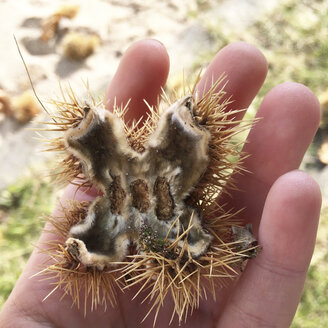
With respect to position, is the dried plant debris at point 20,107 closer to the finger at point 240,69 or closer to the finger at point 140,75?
the finger at point 140,75

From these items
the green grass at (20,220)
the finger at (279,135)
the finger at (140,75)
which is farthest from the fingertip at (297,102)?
the green grass at (20,220)

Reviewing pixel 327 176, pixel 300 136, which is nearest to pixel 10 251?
pixel 300 136

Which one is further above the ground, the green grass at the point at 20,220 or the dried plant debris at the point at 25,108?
the dried plant debris at the point at 25,108

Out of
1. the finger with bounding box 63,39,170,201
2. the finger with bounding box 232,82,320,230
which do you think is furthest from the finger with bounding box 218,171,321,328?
the finger with bounding box 63,39,170,201

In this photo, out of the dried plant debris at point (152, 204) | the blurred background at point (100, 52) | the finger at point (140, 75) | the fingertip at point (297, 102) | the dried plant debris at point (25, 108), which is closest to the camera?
the dried plant debris at point (152, 204)

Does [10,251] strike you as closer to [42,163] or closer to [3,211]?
[3,211]

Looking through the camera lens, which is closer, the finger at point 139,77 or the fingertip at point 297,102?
the fingertip at point 297,102
